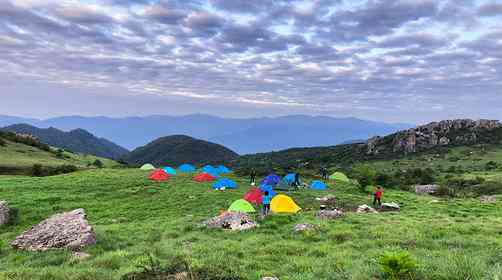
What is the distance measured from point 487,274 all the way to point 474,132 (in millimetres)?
142973

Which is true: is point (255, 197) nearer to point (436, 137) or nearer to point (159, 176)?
point (159, 176)

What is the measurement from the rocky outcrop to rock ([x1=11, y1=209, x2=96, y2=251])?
418 feet

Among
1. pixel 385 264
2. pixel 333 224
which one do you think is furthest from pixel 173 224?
pixel 385 264

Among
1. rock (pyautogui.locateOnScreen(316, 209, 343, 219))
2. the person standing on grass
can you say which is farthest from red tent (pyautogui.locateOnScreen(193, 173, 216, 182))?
rock (pyautogui.locateOnScreen(316, 209, 343, 219))

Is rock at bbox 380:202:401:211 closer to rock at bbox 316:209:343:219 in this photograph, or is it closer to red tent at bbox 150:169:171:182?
rock at bbox 316:209:343:219

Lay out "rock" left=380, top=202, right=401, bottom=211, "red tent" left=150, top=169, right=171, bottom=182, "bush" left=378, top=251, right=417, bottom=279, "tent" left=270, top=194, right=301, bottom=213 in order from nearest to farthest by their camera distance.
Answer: "bush" left=378, top=251, right=417, bottom=279
"tent" left=270, top=194, right=301, bottom=213
"rock" left=380, top=202, right=401, bottom=211
"red tent" left=150, top=169, right=171, bottom=182

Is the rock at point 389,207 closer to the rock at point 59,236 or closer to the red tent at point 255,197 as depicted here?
the red tent at point 255,197

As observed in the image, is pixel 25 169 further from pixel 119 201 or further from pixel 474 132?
pixel 474 132

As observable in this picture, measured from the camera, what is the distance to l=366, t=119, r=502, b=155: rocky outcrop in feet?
420

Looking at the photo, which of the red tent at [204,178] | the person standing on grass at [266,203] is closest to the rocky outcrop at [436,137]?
the red tent at [204,178]

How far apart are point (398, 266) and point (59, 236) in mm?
14794

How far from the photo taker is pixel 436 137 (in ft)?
436

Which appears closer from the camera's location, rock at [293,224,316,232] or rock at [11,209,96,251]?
rock at [11,209,96,251]

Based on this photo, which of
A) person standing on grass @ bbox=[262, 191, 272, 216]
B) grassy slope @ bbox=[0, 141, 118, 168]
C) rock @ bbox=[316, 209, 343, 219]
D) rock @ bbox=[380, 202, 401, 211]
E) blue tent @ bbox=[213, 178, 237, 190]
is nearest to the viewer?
rock @ bbox=[316, 209, 343, 219]
